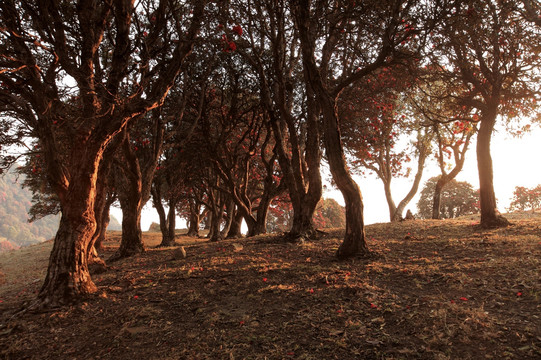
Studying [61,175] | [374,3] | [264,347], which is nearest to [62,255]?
[61,175]

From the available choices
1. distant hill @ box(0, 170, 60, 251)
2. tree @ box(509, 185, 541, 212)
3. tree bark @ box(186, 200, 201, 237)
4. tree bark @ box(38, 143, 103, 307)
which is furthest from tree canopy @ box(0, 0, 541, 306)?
distant hill @ box(0, 170, 60, 251)

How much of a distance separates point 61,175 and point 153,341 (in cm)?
475

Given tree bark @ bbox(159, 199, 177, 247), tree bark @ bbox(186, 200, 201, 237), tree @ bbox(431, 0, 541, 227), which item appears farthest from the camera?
tree bark @ bbox(186, 200, 201, 237)

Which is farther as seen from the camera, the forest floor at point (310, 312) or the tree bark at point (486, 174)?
the tree bark at point (486, 174)

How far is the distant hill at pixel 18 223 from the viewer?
138750 millimetres

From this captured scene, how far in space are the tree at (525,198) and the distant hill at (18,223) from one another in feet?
557

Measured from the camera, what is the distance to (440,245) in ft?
31.3

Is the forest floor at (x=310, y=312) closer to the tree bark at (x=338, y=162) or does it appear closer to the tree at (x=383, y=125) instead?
the tree bark at (x=338, y=162)

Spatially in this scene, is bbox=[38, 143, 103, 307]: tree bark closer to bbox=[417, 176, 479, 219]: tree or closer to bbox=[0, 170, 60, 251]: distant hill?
bbox=[417, 176, 479, 219]: tree

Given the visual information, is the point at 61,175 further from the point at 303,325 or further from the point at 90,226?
the point at 303,325

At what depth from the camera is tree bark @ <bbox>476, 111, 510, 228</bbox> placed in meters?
12.0

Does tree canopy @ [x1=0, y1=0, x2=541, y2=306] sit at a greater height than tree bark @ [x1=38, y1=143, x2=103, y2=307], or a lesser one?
greater

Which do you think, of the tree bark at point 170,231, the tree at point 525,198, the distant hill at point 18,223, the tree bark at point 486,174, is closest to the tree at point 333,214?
the tree at point 525,198

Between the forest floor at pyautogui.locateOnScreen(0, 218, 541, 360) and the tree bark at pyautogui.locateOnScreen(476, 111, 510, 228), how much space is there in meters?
3.90
